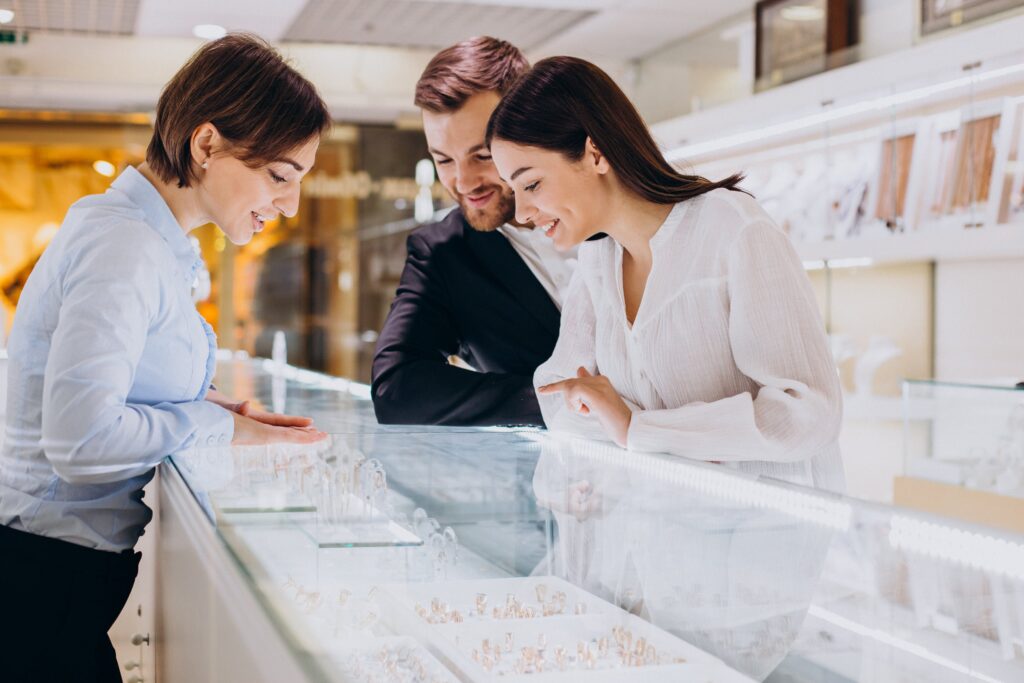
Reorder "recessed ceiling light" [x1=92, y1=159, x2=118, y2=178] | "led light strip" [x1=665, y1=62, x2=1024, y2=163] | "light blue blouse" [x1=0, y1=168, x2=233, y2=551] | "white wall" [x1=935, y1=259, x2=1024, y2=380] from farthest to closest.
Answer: "recessed ceiling light" [x1=92, y1=159, x2=118, y2=178], "white wall" [x1=935, y1=259, x2=1024, y2=380], "led light strip" [x1=665, y1=62, x2=1024, y2=163], "light blue blouse" [x1=0, y1=168, x2=233, y2=551]

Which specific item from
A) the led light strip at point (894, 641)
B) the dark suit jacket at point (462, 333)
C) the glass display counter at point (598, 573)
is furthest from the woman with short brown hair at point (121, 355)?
the led light strip at point (894, 641)

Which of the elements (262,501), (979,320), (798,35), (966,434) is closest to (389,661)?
(262,501)

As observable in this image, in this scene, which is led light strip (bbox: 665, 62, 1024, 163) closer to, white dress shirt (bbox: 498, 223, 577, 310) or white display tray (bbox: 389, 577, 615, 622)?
white dress shirt (bbox: 498, 223, 577, 310)

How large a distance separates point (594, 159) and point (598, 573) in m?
0.65

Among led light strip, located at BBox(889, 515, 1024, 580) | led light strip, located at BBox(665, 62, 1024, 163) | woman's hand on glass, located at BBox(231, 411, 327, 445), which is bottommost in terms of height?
led light strip, located at BBox(889, 515, 1024, 580)

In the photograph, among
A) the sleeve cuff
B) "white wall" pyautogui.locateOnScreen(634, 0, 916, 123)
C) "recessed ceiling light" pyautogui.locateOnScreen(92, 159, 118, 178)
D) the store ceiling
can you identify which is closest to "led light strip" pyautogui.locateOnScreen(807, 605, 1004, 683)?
the sleeve cuff

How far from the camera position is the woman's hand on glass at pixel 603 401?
144 centimetres

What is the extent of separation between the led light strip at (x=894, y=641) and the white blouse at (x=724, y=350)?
0.41 m

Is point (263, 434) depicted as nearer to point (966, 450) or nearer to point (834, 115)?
point (966, 450)

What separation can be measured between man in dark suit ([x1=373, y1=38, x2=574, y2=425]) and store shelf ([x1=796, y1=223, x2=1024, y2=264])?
2.26 meters

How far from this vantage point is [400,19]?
621 cm

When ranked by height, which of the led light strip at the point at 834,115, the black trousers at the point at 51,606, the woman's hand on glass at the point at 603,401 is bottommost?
the black trousers at the point at 51,606

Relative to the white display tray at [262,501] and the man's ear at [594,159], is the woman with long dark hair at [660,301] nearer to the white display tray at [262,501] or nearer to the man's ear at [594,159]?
the man's ear at [594,159]

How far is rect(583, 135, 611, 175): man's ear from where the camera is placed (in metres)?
1.53
